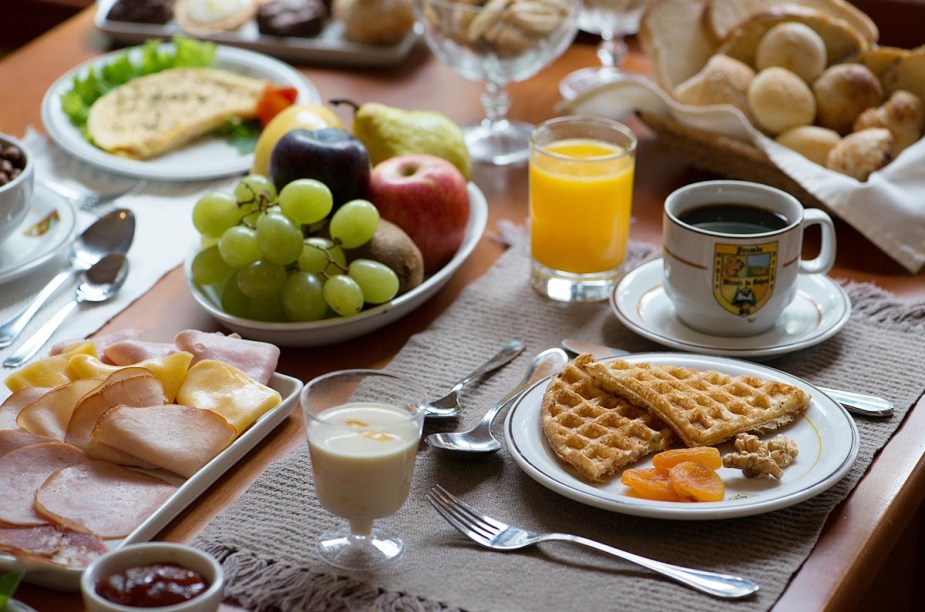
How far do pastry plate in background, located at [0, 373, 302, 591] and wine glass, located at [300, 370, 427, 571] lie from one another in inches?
5.4

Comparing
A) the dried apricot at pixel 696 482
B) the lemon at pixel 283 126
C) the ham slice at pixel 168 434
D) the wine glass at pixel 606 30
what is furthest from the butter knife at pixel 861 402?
the wine glass at pixel 606 30

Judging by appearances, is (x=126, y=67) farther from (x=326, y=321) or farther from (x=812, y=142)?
(x=812, y=142)

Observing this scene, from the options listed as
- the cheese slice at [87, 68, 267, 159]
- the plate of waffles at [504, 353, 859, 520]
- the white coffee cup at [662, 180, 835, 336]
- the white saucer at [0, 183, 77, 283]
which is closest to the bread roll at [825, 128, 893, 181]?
the white coffee cup at [662, 180, 835, 336]

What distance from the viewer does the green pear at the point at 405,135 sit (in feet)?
5.49

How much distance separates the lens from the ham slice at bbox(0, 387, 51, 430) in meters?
1.13

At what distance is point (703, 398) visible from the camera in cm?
114

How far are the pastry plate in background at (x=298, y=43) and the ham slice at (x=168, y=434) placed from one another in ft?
4.38

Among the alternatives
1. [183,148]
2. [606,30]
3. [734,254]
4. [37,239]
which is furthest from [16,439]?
[606,30]

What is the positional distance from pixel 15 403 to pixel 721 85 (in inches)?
47.8

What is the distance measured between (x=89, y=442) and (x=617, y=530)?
0.53 m

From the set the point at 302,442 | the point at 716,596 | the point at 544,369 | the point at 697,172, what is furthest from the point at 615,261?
the point at 716,596

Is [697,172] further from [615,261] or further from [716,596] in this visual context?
[716,596]

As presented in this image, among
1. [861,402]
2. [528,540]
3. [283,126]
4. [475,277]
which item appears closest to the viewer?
[528,540]

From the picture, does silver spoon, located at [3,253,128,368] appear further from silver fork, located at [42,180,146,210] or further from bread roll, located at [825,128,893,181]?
bread roll, located at [825,128,893,181]
